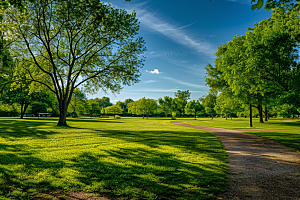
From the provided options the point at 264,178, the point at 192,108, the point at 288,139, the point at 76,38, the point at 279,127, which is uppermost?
the point at 76,38

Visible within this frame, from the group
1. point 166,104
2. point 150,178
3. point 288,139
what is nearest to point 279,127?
point 288,139

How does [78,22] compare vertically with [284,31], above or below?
above

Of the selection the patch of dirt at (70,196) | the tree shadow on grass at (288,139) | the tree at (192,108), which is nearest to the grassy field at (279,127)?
the tree shadow on grass at (288,139)

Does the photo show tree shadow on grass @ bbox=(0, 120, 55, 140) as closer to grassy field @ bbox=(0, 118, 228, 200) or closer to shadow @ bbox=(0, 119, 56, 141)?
shadow @ bbox=(0, 119, 56, 141)

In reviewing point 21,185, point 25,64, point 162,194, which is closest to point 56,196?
point 21,185

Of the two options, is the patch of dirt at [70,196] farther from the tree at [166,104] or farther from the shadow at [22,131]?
the tree at [166,104]

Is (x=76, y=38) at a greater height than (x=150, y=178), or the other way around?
(x=76, y=38)

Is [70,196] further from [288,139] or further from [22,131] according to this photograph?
[22,131]

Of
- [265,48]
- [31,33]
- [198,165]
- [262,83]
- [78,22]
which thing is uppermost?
[78,22]

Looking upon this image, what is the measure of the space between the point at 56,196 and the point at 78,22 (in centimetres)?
1928

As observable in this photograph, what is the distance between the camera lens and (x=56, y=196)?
3773 mm

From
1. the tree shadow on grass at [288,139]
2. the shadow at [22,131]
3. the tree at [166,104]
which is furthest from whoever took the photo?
the tree at [166,104]

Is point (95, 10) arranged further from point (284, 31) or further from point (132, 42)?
point (284, 31)

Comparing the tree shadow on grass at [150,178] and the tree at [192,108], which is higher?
the tree at [192,108]
